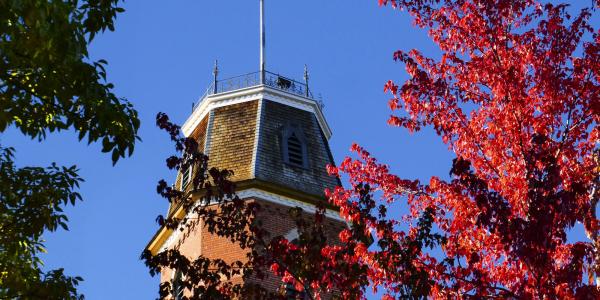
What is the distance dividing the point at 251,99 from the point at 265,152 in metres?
2.96

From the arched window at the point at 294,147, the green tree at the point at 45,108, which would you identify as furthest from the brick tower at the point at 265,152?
the green tree at the point at 45,108

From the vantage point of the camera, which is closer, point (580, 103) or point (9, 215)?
point (9, 215)

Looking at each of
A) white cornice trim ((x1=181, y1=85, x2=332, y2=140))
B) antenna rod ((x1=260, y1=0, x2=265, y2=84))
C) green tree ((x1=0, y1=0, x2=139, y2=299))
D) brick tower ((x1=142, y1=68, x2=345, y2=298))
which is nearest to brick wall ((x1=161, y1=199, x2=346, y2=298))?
brick tower ((x1=142, y1=68, x2=345, y2=298))

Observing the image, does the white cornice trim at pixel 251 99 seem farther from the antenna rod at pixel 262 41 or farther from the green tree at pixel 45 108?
the green tree at pixel 45 108

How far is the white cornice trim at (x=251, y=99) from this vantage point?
3134 cm

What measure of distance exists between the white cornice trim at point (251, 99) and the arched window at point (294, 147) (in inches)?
45.5

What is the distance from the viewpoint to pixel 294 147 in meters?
30.1

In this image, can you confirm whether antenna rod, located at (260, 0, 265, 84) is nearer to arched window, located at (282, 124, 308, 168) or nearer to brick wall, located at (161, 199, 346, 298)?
arched window, located at (282, 124, 308, 168)

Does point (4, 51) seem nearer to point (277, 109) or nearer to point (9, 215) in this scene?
point (9, 215)

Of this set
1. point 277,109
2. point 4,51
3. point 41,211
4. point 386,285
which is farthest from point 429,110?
point 277,109

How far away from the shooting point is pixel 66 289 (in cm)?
1113

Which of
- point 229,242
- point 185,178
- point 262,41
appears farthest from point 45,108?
point 262,41

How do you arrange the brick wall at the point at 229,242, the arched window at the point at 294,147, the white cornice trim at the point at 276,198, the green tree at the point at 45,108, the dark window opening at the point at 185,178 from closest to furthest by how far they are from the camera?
the green tree at the point at 45,108 < the brick wall at the point at 229,242 < the white cornice trim at the point at 276,198 < the arched window at the point at 294,147 < the dark window opening at the point at 185,178

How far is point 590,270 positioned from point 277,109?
19.5 meters
